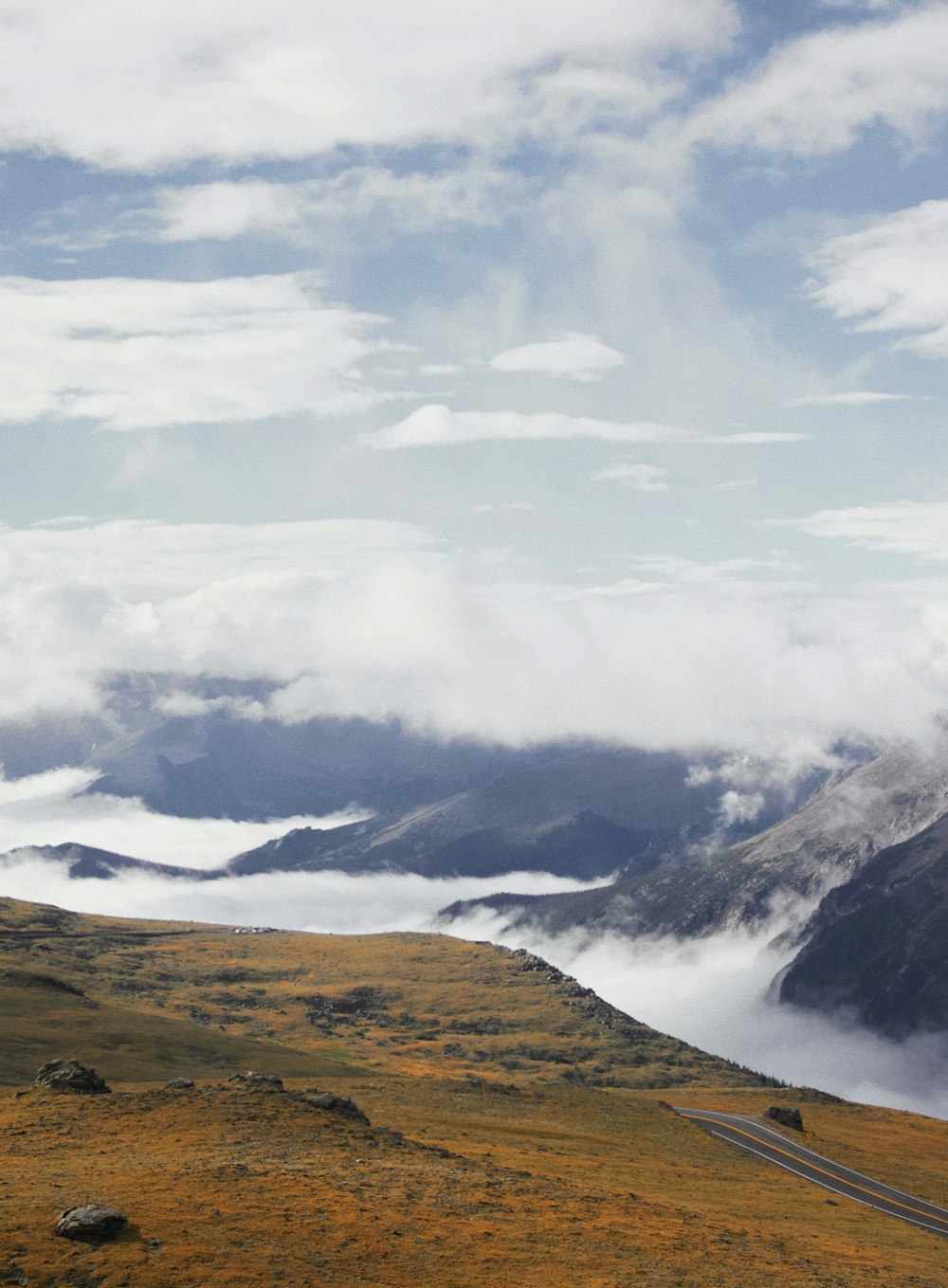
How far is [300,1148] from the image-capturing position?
2943 inches

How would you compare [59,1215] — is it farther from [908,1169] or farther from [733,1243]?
[908,1169]

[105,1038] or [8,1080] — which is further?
[105,1038]

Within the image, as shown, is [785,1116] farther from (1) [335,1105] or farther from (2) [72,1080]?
(2) [72,1080]

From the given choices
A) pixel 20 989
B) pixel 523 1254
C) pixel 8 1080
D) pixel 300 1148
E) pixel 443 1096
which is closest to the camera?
pixel 523 1254

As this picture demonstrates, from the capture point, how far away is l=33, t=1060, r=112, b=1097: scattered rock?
8584 cm

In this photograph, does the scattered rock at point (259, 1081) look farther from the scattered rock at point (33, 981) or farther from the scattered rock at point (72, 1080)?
the scattered rock at point (33, 981)

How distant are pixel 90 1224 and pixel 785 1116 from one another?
109 metres

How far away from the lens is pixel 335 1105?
281 ft

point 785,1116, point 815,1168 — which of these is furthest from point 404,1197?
point 785,1116

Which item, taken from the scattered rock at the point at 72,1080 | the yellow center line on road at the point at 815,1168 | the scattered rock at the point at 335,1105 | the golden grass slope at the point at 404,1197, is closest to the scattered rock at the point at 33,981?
the golden grass slope at the point at 404,1197

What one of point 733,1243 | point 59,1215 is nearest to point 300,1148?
point 59,1215

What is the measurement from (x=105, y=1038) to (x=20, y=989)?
29.6m

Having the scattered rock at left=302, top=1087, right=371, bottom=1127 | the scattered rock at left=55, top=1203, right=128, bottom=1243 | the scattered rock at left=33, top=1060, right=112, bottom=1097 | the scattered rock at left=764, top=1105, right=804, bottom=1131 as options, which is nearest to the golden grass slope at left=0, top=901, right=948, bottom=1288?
the scattered rock at left=55, top=1203, right=128, bottom=1243

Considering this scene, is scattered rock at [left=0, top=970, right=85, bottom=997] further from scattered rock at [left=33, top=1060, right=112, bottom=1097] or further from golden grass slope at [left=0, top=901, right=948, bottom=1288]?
scattered rock at [left=33, top=1060, right=112, bottom=1097]
